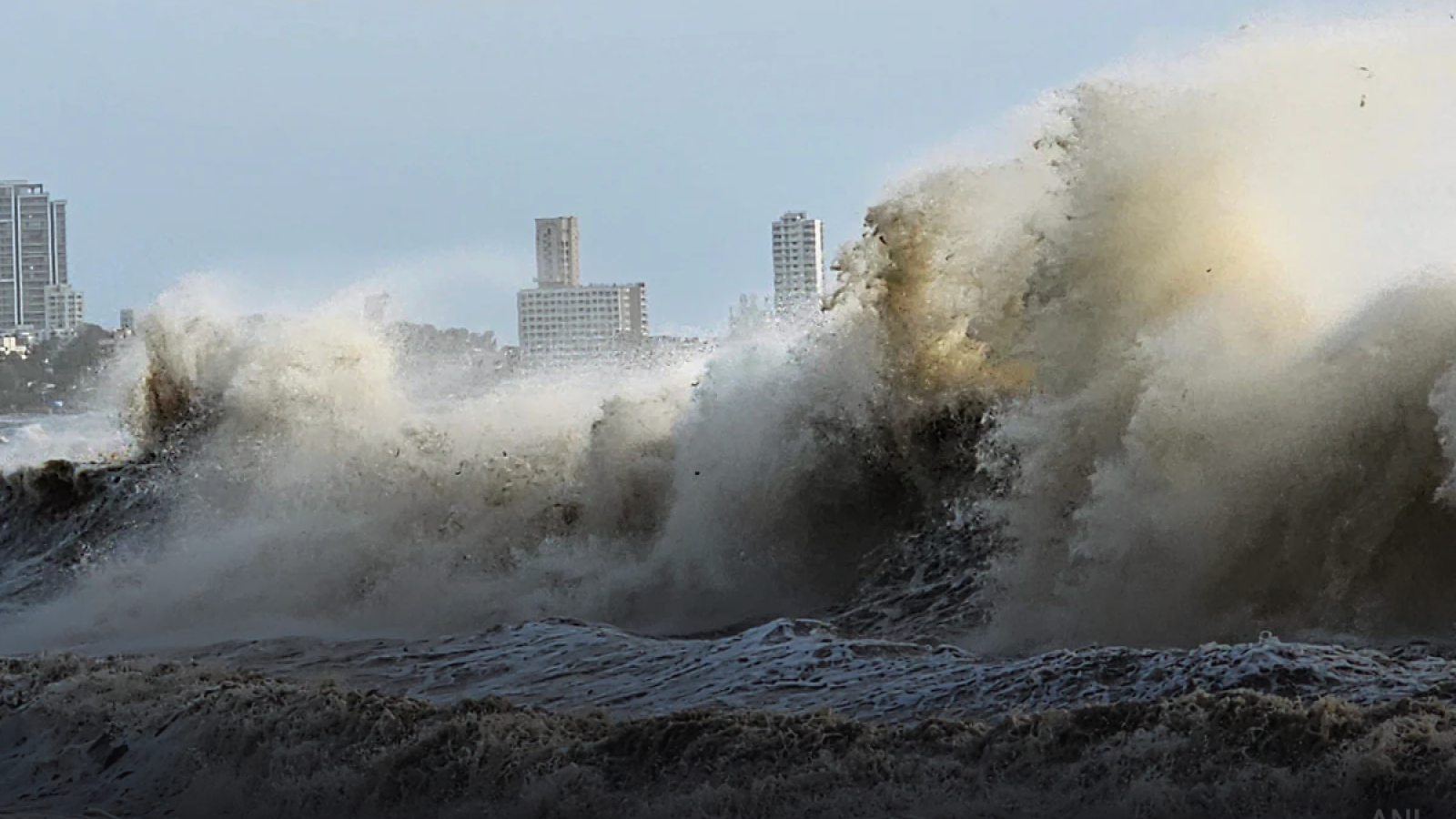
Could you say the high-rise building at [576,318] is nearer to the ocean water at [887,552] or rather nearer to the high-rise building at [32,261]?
the ocean water at [887,552]

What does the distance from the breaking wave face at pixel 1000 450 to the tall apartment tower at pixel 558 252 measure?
26067mm

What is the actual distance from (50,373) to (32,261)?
177ft

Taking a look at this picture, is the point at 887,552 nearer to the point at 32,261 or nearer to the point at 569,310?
the point at 569,310

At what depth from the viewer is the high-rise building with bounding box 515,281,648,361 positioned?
28142 mm

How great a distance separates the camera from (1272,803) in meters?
5.45

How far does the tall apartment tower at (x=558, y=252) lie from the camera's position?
45.0 metres

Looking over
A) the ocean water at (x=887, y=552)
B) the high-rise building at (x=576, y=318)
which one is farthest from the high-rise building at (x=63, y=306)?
the ocean water at (x=887, y=552)

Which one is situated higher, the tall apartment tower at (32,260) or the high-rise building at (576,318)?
the tall apartment tower at (32,260)

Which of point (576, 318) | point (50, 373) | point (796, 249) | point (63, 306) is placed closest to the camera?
point (796, 249)

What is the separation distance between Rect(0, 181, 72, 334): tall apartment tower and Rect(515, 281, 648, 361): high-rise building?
7187 centimetres

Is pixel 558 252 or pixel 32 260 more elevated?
pixel 32 260

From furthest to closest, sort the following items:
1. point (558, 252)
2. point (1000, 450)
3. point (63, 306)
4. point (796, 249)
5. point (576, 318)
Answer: point (63, 306) < point (558, 252) < point (576, 318) < point (796, 249) < point (1000, 450)

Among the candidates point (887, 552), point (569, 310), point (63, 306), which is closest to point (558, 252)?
point (569, 310)

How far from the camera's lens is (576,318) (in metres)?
39.3
